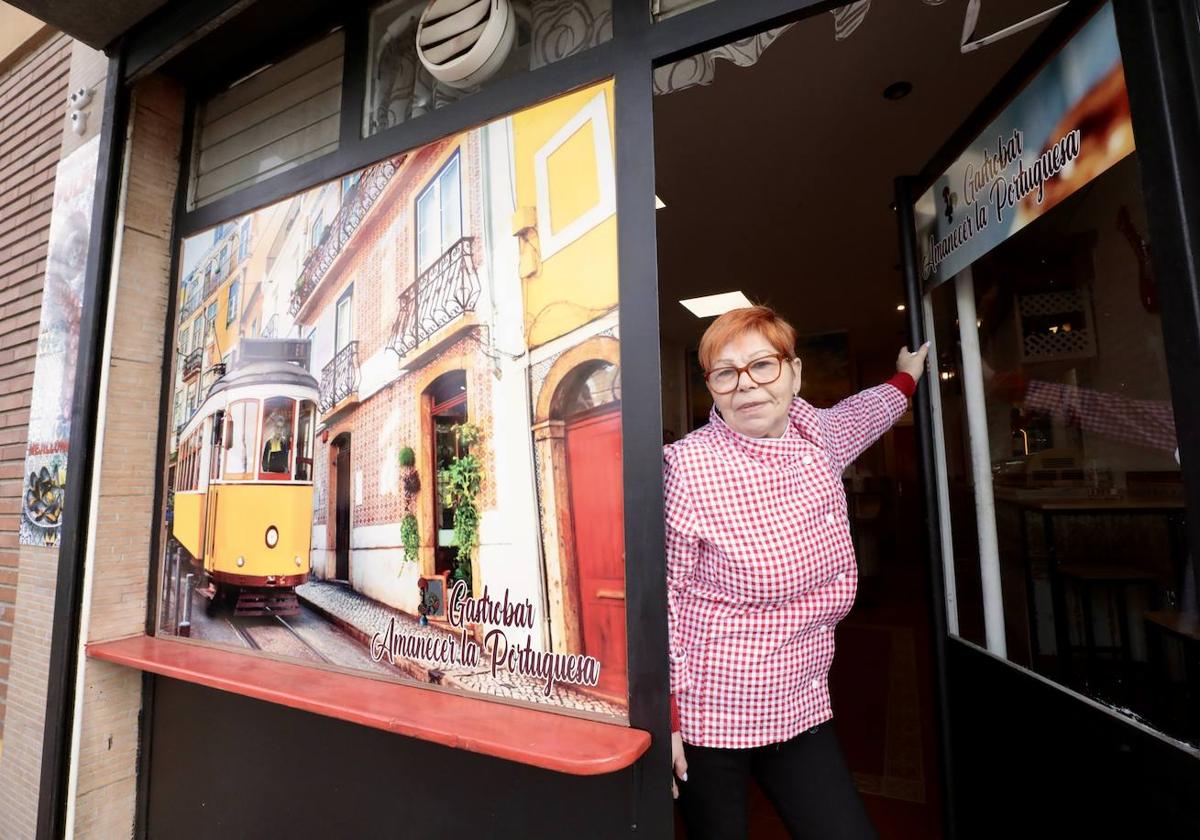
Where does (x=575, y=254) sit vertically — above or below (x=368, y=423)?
above

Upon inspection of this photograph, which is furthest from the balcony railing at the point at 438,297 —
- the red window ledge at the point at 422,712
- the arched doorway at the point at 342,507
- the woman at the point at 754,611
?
the red window ledge at the point at 422,712

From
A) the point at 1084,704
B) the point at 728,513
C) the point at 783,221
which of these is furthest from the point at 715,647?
the point at 783,221

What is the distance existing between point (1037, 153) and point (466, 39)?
162 centimetres

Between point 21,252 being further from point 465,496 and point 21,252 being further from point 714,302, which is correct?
point 714,302

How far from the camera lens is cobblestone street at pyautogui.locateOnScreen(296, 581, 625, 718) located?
154cm

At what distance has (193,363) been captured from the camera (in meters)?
2.56

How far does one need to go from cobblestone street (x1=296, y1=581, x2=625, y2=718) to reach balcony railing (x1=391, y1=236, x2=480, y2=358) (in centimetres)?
82

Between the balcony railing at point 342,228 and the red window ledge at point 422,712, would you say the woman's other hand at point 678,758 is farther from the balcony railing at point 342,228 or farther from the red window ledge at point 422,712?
the balcony railing at point 342,228

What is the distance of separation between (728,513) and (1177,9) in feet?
4.25

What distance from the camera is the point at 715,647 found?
148 centimetres

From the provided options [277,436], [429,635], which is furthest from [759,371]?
[277,436]

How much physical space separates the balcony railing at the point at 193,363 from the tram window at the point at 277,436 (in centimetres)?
46

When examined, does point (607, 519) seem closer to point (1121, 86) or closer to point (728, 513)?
point (728, 513)

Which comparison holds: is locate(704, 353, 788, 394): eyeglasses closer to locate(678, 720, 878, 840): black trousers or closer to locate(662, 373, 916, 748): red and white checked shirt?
locate(662, 373, 916, 748): red and white checked shirt
